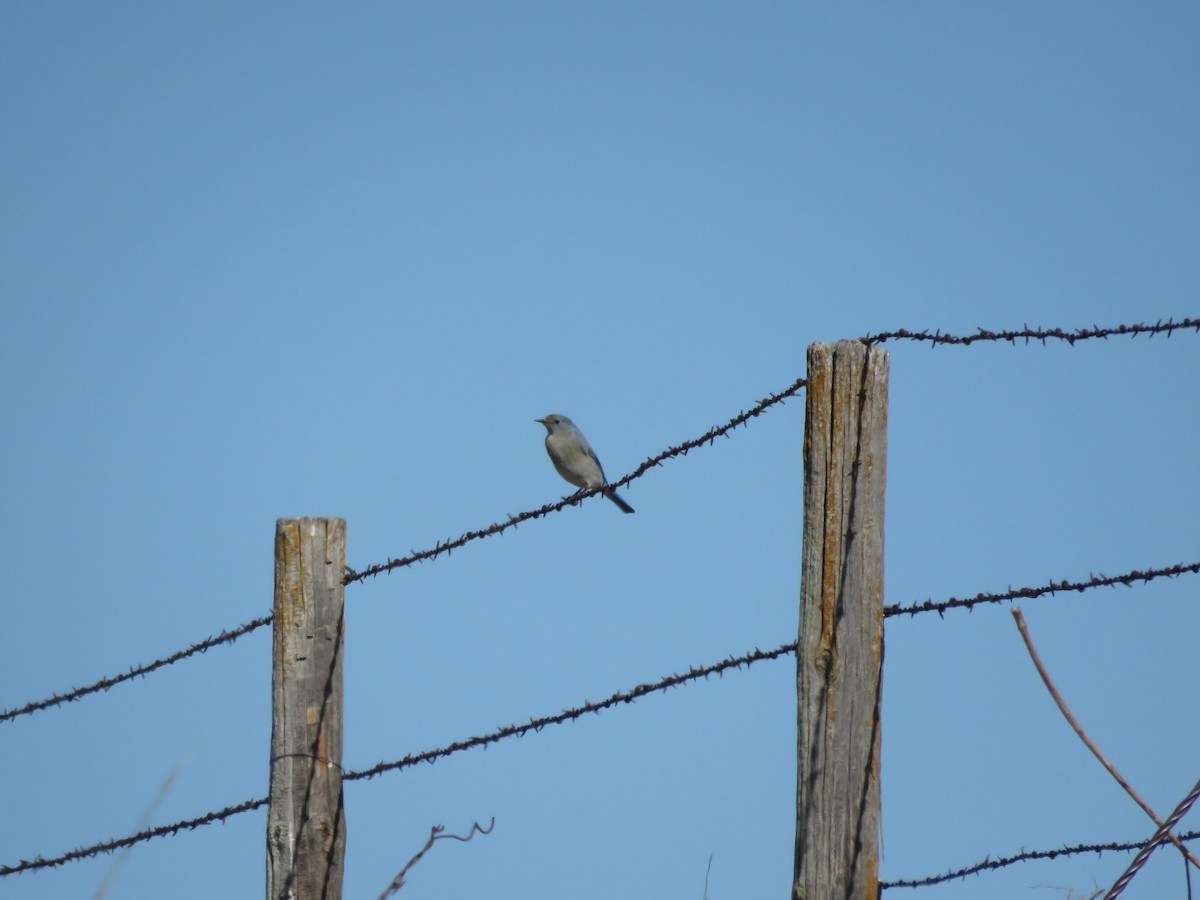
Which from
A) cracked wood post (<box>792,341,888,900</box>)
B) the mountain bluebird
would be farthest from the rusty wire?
the mountain bluebird

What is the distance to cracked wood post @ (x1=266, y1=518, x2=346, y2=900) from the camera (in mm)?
4531

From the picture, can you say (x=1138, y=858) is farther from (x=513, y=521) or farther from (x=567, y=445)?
(x=567, y=445)

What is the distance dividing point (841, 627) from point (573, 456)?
7166mm

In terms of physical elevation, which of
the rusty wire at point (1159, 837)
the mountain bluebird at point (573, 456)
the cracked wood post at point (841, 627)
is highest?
the mountain bluebird at point (573, 456)

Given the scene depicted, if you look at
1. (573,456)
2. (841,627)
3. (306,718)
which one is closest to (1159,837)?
(841,627)

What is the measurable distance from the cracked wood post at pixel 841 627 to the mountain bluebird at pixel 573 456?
22.6 feet

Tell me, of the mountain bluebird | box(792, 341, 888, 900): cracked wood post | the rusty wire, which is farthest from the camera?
the mountain bluebird

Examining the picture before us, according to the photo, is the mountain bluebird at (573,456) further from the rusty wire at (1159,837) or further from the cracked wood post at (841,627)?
the rusty wire at (1159,837)

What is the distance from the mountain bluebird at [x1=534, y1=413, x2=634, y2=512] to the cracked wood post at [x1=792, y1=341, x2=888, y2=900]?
22.6ft

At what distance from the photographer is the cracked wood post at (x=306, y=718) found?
453 cm

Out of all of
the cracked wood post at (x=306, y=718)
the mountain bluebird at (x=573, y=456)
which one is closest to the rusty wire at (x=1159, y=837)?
the cracked wood post at (x=306, y=718)

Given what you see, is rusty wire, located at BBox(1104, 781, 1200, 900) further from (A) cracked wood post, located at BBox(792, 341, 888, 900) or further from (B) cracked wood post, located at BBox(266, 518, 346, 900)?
(B) cracked wood post, located at BBox(266, 518, 346, 900)

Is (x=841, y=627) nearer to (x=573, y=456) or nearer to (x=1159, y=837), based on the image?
(x=1159, y=837)

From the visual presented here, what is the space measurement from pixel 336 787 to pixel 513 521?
1.13 m
